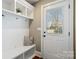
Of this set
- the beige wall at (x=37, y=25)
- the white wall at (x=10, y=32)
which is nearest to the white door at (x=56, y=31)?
the beige wall at (x=37, y=25)

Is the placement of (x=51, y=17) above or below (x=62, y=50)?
above

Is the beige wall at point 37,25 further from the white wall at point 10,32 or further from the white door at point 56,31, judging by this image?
the white wall at point 10,32

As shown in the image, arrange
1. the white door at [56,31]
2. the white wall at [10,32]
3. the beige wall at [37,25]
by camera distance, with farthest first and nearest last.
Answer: the beige wall at [37,25]
the white door at [56,31]
the white wall at [10,32]

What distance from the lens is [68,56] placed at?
90.9 inches

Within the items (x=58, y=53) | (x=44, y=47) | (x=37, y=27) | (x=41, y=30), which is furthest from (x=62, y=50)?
(x=37, y=27)

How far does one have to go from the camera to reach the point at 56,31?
2.73 meters

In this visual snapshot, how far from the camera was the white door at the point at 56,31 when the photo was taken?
241 centimetres

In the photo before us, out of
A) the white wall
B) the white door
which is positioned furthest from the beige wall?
the white wall

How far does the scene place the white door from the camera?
2414 millimetres

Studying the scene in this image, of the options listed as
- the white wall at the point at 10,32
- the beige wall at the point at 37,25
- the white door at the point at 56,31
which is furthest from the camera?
the beige wall at the point at 37,25

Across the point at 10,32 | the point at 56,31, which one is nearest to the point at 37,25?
the point at 56,31

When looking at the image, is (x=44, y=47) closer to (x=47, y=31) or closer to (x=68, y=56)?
(x=47, y=31)

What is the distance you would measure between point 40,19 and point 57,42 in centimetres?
97

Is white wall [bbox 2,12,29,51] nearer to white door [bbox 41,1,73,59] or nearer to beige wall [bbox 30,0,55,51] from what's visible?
beige wall [bbox 30,0,55,51]
